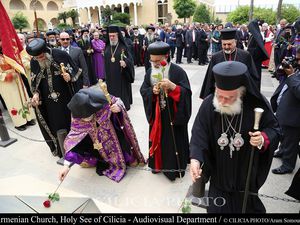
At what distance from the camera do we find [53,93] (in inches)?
184

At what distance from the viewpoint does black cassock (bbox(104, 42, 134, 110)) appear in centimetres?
678

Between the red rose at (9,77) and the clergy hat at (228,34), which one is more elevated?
the clergy hat at (228,34)

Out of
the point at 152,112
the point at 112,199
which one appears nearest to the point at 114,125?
the point at 152,112

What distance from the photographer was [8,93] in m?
6.21

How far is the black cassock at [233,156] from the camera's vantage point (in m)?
2.37

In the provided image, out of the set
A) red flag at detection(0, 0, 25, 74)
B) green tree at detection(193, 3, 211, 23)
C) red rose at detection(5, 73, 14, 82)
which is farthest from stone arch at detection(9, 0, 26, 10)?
red flag at detection(0, 0, 25, 74)

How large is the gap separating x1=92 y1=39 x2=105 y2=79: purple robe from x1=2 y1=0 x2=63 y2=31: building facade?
48.9 m

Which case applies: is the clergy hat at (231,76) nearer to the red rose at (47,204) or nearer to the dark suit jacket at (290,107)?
the dark suit jacket at (290,107)

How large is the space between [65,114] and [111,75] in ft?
8.16

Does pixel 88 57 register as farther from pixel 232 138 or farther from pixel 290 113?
pixel 232 138

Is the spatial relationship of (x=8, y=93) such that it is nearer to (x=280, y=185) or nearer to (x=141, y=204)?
(x=141, y=204)

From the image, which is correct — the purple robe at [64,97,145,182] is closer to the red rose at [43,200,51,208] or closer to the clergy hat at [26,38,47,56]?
the red rose at [43,200,51,208]

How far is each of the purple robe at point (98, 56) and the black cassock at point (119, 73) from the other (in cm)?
247

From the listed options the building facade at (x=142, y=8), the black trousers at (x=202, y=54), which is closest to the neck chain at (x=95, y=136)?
the black trousers at (x=202, y=54)
